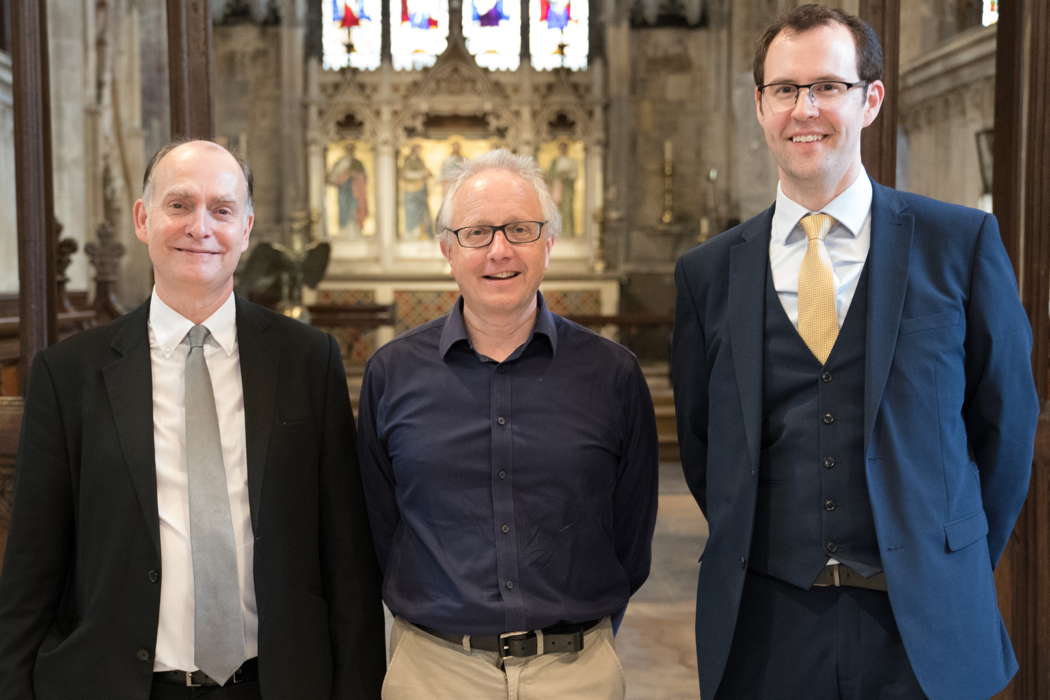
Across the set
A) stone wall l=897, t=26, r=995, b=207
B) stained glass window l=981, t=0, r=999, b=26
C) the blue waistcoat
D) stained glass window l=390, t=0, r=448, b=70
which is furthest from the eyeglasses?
stained glass window l=390, t=0, r=448, b=70

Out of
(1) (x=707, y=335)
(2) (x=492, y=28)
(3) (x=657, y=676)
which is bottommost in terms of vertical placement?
(3) (x=657, y=676)

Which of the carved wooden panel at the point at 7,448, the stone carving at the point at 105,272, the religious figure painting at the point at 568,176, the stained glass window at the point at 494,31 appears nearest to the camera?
the carved wooden panel at the point at 7,448

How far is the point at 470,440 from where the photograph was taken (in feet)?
5.65

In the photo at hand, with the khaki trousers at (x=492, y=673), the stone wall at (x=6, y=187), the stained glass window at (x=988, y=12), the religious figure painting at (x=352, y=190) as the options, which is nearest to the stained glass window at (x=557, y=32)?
the religious figure painting at (x=352, y=190)

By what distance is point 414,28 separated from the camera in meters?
12.6

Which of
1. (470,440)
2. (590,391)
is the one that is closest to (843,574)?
(590,391)

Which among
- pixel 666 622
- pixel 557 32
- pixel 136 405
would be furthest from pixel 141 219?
pixel 557 32

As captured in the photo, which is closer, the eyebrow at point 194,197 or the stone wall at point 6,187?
the eyebrow at point 194,197

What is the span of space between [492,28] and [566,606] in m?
11.7

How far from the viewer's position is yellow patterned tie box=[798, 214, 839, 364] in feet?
5.12

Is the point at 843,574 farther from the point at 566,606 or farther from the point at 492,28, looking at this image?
the point at 492,28

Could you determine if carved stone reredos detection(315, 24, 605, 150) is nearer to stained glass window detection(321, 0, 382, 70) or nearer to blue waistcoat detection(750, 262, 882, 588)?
stained glass window detection(321, 0, 382, 70)

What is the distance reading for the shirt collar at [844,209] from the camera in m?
1.59

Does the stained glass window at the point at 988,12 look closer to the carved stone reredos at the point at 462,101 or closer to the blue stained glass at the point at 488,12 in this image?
the carved stone reredos at the point at 462,101
